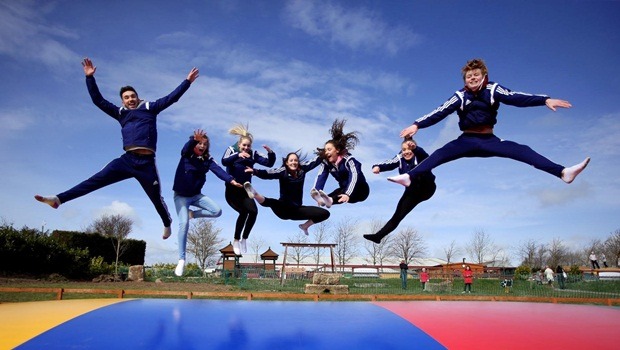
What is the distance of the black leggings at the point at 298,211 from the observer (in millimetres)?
6914

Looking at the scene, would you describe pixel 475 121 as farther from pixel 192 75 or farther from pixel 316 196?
pixel 192 75

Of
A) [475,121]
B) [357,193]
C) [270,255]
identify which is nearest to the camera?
[475,121]

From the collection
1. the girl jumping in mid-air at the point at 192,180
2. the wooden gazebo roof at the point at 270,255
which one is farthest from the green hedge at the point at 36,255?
the girl jumping in mid-air at the point at 192,180

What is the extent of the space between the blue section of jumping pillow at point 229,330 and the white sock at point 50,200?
5.53ft

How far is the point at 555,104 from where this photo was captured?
4.96 m

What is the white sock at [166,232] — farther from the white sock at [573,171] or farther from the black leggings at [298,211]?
the white sock at [573,171]

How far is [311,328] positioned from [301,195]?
220 centimetres

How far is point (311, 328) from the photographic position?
5938 mm

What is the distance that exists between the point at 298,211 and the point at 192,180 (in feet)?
5.92

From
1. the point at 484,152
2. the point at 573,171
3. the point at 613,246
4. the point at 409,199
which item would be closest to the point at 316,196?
the point at 409,199

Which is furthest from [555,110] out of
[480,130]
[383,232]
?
[383,232]

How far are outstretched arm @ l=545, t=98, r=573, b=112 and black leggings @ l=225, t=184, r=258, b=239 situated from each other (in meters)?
4.54

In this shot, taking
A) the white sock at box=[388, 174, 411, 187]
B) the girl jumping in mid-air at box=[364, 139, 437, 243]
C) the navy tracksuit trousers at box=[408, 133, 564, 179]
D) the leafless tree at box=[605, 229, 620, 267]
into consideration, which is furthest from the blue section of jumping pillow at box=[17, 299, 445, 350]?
the leafless tree at box=[605, 229, 620, 267]

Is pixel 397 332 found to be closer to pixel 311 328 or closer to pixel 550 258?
pixel 311 328
